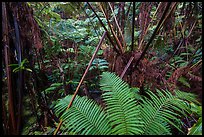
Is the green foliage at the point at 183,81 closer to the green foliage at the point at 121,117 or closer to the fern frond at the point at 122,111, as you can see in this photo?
the green foliage at the point at 121,117

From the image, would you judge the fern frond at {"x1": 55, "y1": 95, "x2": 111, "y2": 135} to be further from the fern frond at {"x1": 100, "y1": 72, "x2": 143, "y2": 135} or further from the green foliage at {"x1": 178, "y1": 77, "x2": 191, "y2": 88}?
the green foliage at {"x1": 178, "y1": 77, "x2": 191, "y2": 88}

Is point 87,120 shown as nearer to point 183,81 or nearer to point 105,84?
point 105,84

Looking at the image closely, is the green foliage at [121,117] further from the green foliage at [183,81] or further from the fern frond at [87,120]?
the green foliage at [183,81]

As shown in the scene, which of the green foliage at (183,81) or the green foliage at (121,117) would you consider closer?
the green foliage at (121,117)

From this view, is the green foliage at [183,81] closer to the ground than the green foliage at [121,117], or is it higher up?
higher up

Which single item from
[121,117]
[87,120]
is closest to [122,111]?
[121,117]

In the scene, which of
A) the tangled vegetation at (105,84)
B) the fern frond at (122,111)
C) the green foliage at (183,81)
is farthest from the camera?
the green foliage at (183,81)

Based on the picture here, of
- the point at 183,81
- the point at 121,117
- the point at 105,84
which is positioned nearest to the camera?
the point at 121,117

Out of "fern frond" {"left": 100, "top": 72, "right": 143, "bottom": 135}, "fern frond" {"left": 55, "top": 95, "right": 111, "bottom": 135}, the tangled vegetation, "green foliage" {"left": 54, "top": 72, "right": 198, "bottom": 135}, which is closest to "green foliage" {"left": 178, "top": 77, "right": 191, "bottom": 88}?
the tangled vegetation

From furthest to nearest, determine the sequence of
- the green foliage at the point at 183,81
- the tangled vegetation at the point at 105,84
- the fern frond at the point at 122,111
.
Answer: the green foliage at the point at 183,81 < the tangled vegetation at the point at 105,84 < the fern frond at the point at 122,111

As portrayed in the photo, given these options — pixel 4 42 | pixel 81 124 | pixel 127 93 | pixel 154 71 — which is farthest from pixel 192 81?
pixel 4 42

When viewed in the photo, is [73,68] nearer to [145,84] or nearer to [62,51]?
[62,51]

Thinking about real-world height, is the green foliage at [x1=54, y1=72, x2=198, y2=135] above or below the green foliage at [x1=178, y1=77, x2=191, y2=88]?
below

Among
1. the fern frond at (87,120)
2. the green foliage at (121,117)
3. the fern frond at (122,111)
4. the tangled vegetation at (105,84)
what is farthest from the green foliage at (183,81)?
the fern frond at (87,120)
